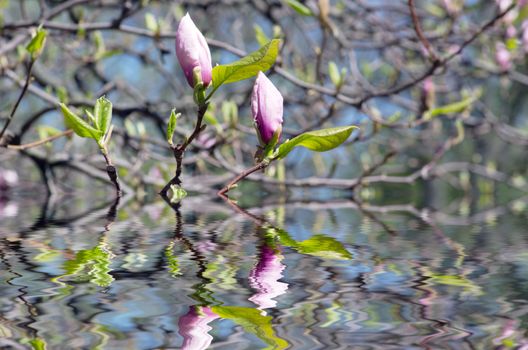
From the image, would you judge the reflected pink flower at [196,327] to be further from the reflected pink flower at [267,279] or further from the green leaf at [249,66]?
the green leaf at [249,66]

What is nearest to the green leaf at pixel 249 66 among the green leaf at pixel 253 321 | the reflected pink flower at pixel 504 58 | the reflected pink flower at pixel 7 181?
the green leaf at pixel 253 321

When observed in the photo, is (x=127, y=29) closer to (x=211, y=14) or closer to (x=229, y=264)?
(x=229, y=264)

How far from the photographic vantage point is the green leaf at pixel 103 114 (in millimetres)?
575

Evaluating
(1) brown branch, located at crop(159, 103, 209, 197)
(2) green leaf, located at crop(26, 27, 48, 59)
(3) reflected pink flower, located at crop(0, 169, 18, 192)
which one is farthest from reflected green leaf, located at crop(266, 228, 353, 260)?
(3) reflected pink flower, located at crop(0, 169, 18, 192)

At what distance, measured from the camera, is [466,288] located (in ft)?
1.22

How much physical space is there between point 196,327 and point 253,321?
0.03 meters

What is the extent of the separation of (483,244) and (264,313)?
390 millimetres

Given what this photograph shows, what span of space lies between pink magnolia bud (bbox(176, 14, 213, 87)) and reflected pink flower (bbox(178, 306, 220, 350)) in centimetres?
25

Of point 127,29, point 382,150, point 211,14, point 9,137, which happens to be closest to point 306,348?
point 9,137

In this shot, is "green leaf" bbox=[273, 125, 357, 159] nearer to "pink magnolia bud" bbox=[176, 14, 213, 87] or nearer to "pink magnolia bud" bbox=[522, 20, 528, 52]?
"pink magnolia bud" bbox=[176, 14, 213, 87]

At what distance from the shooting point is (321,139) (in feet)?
1.74

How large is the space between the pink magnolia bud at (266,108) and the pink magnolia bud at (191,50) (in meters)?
0.04

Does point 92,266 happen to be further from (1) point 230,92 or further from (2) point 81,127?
(1) point 230,92

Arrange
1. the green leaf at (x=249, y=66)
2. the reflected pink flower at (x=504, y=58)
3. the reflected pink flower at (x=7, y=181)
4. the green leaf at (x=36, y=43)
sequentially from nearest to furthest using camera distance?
the green leaf at (x=249, y=66) < the green leaf at (x=36, y=43) < the reflected pink flower at (x=504, y=58) < the reflected pink flower at (x=7, y=181)
